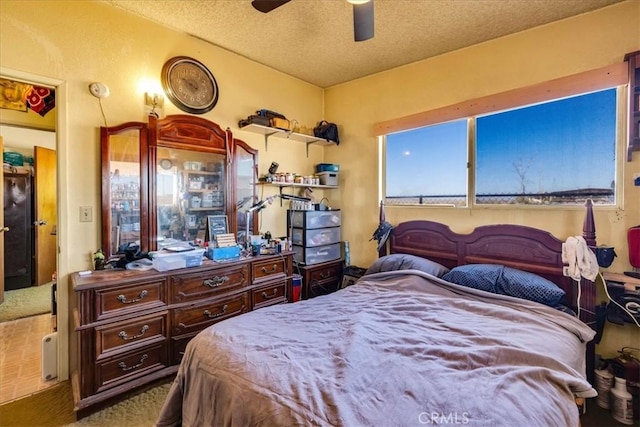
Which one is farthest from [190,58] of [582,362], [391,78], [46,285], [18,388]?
[46,285]

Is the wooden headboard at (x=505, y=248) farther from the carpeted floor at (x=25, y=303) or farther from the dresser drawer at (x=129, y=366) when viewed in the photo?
the carpeted floor at (x=25, y=303)

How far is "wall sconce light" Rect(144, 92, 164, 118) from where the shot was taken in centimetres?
246

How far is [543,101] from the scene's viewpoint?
2.41 m

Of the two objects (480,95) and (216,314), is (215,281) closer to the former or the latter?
(216,314)

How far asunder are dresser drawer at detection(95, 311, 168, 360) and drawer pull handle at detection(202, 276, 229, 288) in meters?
0.35

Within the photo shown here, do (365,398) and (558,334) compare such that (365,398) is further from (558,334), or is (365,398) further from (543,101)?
(543,101)

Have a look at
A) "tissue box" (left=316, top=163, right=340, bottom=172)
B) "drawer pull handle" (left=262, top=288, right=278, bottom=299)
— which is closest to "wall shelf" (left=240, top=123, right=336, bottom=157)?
"tissue box" (left=316, top=163, right=340, bottom=172)

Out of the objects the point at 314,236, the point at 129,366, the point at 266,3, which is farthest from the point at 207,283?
the point at 266,3

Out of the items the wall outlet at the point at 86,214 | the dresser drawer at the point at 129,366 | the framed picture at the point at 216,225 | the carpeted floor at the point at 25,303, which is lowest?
the carpeted floor at the point at 25,303

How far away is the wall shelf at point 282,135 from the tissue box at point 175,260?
1429 mm

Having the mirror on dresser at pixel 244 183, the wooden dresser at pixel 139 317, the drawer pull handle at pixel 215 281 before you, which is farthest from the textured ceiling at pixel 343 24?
the drawer pull handle at pixel 215 281

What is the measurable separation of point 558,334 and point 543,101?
185 cm

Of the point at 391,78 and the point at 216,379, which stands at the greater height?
the point at 391,78

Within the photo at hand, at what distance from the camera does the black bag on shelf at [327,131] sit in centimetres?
371
